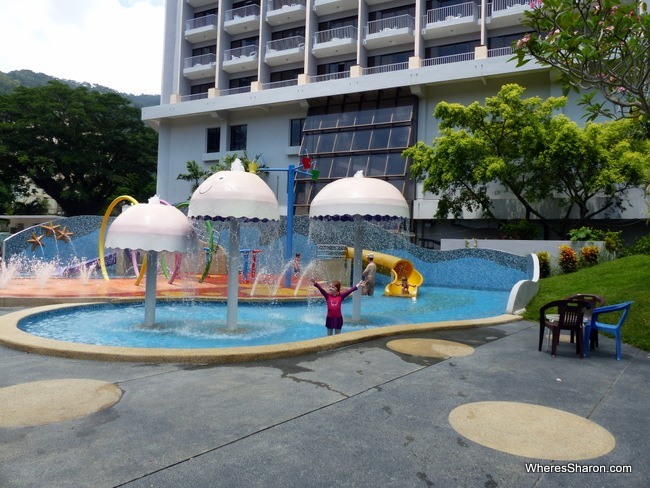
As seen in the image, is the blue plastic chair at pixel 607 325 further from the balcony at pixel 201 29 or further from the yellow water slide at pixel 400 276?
the balcony at pixel 201 29

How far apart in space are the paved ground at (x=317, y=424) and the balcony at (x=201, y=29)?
Result: 39.7 m

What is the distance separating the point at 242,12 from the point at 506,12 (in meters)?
21.6

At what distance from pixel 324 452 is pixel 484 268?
1933cm

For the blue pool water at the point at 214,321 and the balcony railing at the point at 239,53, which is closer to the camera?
the blue pool water at the point at 214,321

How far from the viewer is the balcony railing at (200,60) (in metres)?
41.4

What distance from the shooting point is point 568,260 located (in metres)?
20.8

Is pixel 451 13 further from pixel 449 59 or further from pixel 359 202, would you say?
pixel 359 202

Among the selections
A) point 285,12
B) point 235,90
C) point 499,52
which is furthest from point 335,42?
point 499,52

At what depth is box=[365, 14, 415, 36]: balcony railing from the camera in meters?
33.7

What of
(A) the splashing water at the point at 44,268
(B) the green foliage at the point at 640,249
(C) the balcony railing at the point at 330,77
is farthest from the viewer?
(C) the balcony railing at the point at 330,77

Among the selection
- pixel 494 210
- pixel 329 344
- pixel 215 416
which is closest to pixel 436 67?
pixel 494 210

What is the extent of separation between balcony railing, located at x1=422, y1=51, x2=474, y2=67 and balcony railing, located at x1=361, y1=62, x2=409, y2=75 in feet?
5.08

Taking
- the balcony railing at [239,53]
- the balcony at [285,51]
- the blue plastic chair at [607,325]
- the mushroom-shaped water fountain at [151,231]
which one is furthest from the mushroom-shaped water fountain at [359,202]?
the balcony railing at [239,53]

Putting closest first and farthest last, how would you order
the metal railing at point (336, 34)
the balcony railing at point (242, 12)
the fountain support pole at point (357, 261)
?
the fountain support pole at point (357, 261) < the metal railing at point (336, 34) < the balcony railing at point (242, 12)
